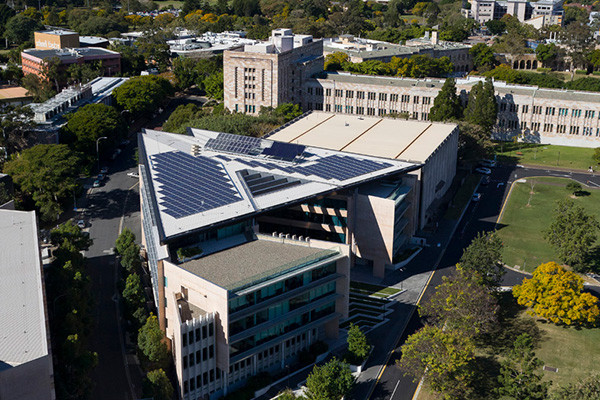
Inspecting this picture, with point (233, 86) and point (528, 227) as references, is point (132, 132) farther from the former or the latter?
point (528, 227)

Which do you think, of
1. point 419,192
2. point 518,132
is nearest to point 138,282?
point 419,192

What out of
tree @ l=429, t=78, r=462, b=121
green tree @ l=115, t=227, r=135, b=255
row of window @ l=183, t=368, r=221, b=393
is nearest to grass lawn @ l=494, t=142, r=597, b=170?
tree @ l=429, t=78, r=462, b=121

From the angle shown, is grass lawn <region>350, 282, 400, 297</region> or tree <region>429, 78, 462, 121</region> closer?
grass lawn <region>350, 282, 400, 297</region>

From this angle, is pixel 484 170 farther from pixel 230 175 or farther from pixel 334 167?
pixel 230 175

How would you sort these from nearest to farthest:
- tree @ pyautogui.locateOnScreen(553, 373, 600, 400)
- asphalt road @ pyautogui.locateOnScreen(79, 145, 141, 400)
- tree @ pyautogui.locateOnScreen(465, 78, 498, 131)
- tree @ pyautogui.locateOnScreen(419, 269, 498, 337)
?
tree @ pyautogui.locateOnScreen(553, 373, 600, 400)
asphalt road @ pyautogui.locateOnScreen(79, 145, 141, 400)
tree @ pyautogui.locateOnScreen(419, 269, 498, 337)
tree @ pyautogui.locateOnScreen(465, 78, 498, 131)

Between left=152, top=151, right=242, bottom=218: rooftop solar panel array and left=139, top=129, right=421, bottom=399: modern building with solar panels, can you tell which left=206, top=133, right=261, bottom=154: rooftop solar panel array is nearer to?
left=139, top=129, right=421, bottom=399: modern building with solar panels

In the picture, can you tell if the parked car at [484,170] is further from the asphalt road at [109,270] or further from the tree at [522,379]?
the tree at [522,379]

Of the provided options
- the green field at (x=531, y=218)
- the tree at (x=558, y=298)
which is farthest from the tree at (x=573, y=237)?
the tree at (x=558, y=298)
